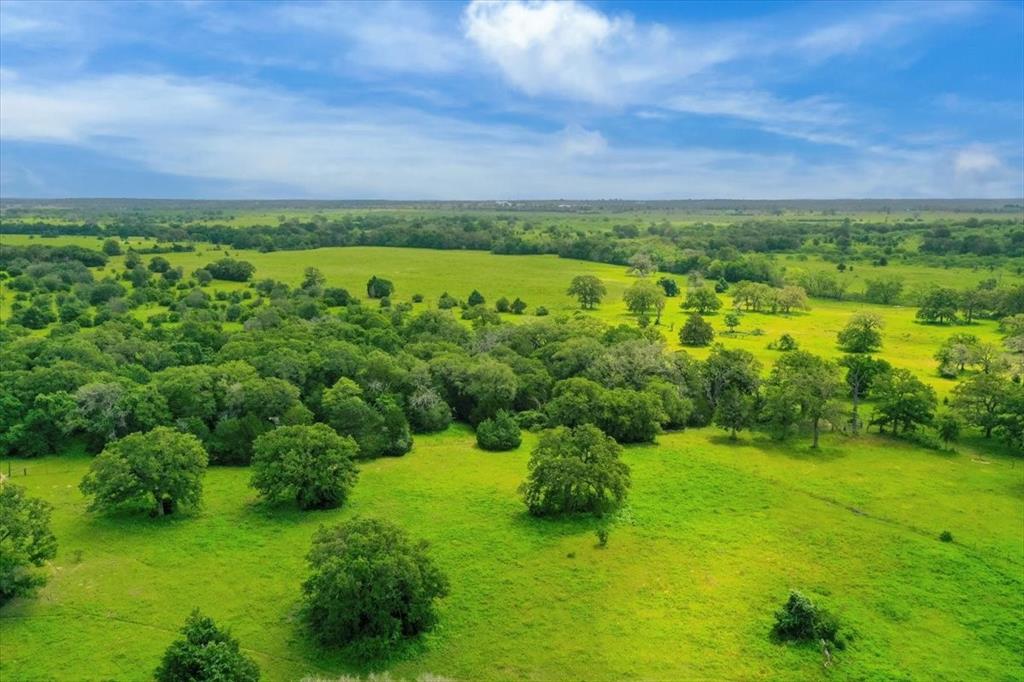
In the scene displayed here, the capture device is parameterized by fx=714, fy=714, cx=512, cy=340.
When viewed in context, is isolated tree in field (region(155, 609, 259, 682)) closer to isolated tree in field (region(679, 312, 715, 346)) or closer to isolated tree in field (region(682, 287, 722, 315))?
isolated tree in field (region(679, 312, 715, 346))

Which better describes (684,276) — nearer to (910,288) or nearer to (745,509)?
(910,288)

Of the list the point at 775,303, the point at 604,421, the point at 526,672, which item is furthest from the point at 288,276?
the point at 526,672

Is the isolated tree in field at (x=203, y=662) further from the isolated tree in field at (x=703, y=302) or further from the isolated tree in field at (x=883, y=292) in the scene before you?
the isolated tree in field at (x=883, y=292)

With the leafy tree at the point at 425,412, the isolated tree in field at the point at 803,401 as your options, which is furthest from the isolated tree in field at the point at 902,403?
the leafy tree at the point at 425,412

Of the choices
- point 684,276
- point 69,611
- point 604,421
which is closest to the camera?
point 69,611

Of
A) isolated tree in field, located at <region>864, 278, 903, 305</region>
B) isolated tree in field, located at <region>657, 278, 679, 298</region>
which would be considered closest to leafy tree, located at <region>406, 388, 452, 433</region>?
isolated tree in field, located at <region>657, 278, 679, 298</region>

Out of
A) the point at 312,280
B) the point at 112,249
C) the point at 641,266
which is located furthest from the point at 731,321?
the point at 112,249

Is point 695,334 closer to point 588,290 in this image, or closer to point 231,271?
point 588,290
